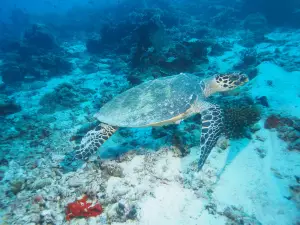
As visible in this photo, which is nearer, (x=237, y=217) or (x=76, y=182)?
(x=237, y=217)

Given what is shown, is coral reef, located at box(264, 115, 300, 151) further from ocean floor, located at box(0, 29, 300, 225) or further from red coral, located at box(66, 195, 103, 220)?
red coral, located at box(66, 195, 103, 220)

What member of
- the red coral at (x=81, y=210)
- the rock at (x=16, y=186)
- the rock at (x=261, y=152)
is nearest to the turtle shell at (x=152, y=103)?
the red coral at (x=81, y=210)

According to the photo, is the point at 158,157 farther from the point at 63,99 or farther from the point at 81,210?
the point at 63,99

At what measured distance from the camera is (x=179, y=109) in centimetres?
474

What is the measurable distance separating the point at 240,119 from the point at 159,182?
2953 millimetres

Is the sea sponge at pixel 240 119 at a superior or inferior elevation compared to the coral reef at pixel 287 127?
superior

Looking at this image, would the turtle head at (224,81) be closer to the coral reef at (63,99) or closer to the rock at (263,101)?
the rock at (263,101)

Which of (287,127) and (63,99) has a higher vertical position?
(63,99)

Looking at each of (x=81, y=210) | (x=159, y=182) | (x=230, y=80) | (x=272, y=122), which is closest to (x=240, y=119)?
(x=272, y=122)

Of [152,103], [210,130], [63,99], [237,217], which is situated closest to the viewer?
[237,217]

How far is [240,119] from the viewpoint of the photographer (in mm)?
5621

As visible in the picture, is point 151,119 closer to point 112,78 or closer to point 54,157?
point 54,157

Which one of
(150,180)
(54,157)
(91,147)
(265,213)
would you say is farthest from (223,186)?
(54,157)

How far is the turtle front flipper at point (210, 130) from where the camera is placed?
411cm
